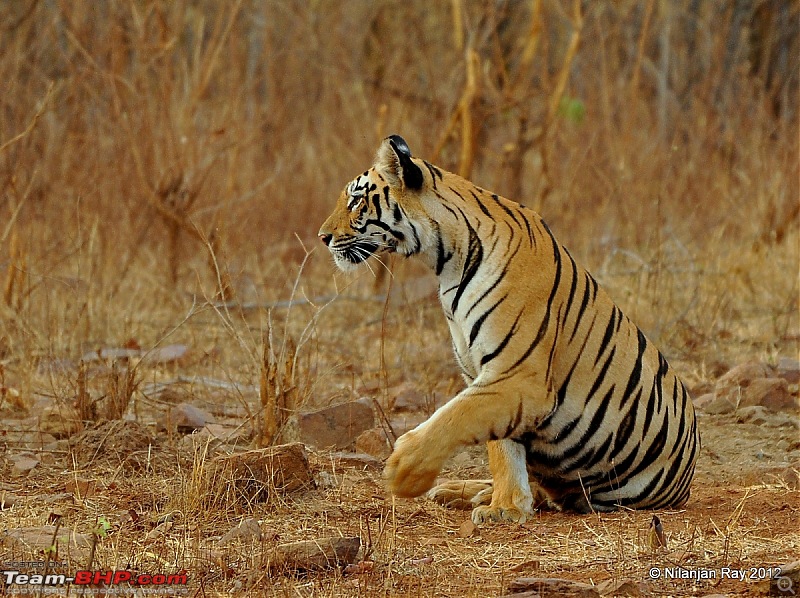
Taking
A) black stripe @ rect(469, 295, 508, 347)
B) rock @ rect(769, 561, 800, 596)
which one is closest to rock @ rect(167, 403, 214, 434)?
black stripe @ rect(469, 295, 508, 347)

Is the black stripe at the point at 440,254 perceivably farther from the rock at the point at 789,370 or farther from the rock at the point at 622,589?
the rock at the point at 789,370

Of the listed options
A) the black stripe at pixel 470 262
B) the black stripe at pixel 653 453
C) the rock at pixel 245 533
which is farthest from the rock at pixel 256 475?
the black stripe at pixel 653 453

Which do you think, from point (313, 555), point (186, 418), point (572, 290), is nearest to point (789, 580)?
point (313, 555)

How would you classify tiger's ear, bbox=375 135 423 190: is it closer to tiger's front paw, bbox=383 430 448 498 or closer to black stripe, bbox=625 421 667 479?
tiger's front paw, bbox=383 430 448 498

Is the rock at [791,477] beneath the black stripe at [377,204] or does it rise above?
beneath

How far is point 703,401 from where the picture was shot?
625 centimetres

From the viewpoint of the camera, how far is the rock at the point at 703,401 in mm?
6191

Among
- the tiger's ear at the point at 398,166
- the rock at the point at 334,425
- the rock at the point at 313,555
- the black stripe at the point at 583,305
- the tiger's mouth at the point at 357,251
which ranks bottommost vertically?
the rock at the point at 313,555

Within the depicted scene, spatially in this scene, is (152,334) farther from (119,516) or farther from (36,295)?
A: (119,516)

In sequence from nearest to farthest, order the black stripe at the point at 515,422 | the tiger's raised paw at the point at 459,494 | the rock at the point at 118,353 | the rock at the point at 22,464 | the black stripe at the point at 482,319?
the black stripe at the point at 515,422 < the black stripe at the point at 482,319 < the tiger's raised paw at the point at 459,494 < the rock at the point at 22,464 < the rock at the point at 118,353

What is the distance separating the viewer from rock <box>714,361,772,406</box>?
625cm

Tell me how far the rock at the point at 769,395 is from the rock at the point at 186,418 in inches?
110

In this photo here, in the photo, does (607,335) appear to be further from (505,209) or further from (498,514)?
(498,514)

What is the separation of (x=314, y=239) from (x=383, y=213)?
20.0 feet
